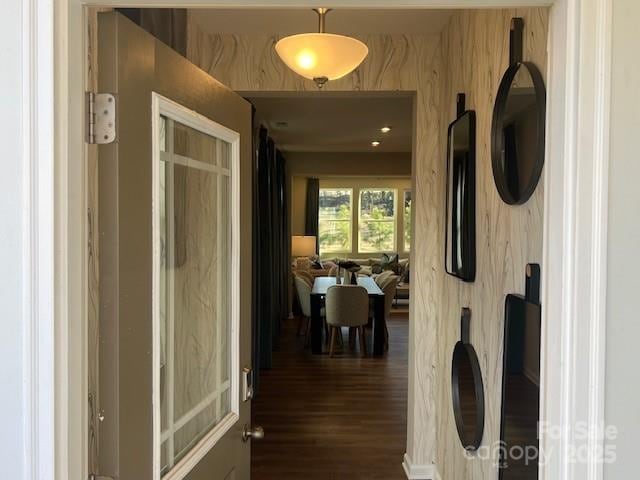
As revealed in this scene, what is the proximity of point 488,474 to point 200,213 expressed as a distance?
4.77 feet

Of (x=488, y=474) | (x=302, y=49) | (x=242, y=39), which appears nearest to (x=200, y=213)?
(x=302, y=49)

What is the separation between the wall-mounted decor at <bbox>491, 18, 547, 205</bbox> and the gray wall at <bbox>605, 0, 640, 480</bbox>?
1.51 ft

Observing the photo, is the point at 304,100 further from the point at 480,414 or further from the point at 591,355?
the point at 591,355

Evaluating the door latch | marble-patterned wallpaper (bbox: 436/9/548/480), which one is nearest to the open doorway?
marble-patterned wallpaper (bbox: 436/9/548/480)

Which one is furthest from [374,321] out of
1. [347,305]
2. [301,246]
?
[301,246]

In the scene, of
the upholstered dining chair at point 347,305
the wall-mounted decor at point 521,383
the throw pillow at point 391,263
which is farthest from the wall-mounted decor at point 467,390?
the throw pillow at point 391,263

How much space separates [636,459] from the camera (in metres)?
0.92

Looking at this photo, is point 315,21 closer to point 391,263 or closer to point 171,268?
point 171,268

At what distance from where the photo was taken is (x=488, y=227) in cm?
200

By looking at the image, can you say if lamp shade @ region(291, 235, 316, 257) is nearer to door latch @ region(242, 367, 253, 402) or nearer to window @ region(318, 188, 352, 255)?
window @ region(318, 188, 352, 255)

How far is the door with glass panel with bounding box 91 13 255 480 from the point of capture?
1.05 metres

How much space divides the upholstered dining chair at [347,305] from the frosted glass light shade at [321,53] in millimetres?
3635

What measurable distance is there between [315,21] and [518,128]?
5.59 feet

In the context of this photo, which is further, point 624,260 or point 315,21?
point 315,21
